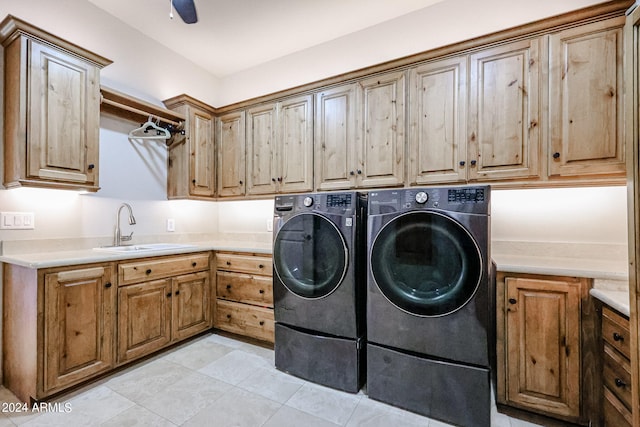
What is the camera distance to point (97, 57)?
205 centimetres

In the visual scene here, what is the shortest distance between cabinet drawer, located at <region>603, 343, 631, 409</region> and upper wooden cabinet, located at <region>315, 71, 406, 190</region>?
1.44 metres

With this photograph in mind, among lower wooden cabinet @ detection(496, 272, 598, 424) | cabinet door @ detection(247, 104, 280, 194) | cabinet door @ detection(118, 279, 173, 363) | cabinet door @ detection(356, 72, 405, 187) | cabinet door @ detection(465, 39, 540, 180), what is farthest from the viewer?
cabinet door @ detection(247, 104, 280, 194)

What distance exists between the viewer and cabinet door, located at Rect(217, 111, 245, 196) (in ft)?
9.62

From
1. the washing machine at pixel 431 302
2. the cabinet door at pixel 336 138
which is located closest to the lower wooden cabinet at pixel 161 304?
the cabinet door at pixel 336 138

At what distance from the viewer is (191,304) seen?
8.28ft

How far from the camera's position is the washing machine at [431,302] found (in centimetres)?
150

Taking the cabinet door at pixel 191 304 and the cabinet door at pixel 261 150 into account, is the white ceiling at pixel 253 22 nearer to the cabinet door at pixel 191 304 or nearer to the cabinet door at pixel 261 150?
the cabinet door at pixel 261 150

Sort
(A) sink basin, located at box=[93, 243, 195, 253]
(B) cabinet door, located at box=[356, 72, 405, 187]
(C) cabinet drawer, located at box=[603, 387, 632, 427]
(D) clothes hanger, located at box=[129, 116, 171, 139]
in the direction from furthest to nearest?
(D) clothes hanger, located at box=[129, 116, 171, 139] → (A) sink basin, located at box=[93, 243, 195, 253] → (B) cabinet door, located at box=[356, 72, 405, 187] → (C) cabinet drawer, located at box=[603, 387, 632, 427]

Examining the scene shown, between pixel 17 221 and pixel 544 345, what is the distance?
11.2 ft

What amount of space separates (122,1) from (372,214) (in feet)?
8.74

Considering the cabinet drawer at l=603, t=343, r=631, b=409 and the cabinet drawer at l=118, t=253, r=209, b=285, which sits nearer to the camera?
the cabinet drawer at l=603, t=343, r=631, b=409

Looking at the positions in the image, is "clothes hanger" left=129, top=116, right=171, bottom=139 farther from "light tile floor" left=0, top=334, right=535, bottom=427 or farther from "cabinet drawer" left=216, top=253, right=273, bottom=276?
"light tile floor" left=0, top=334, right=535, bottom=427

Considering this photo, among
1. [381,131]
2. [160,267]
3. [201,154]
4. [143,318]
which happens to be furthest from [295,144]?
[143,318]

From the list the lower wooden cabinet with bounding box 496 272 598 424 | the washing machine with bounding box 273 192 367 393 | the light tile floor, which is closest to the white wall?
the washing machine with bounding box 273 192 367 393
